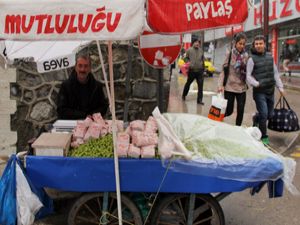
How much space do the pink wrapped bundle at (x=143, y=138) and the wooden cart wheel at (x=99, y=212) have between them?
1.53 feet

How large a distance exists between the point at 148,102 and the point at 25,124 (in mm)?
1973

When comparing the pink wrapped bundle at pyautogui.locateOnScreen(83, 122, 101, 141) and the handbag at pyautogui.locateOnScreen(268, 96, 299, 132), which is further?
the handbag at pyautogui.locateOnScreen(268, 96, 299, 132)

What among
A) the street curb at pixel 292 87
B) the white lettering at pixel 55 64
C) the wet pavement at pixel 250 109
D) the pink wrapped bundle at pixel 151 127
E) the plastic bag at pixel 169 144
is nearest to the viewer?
the plastic bag at pixel 169 144

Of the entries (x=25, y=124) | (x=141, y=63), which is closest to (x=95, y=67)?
(x=141, y=63)

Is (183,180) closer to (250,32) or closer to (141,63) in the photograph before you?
(141,63)

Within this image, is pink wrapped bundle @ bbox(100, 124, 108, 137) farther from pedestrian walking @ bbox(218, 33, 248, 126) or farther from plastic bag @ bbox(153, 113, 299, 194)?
pedestrian walking @ bbox(218, 33, 248, 126)

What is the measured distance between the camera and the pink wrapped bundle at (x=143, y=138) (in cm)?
369

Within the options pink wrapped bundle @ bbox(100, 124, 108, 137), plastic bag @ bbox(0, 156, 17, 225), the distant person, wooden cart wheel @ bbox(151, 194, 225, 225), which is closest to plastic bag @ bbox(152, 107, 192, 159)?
wooden cart wheel @ bbox(151, 194, 225, 225)

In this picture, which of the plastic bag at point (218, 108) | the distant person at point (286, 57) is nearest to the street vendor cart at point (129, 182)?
the plastic bag at point (218, 108)

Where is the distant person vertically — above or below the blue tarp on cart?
above

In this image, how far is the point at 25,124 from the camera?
6957mm

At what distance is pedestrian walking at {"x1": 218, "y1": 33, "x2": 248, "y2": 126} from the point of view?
23.3ft

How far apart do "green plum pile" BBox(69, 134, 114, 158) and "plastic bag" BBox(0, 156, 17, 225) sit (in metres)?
0.49

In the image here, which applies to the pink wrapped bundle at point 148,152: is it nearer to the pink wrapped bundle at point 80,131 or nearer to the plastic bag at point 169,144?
the plastic bag at point 169,144
